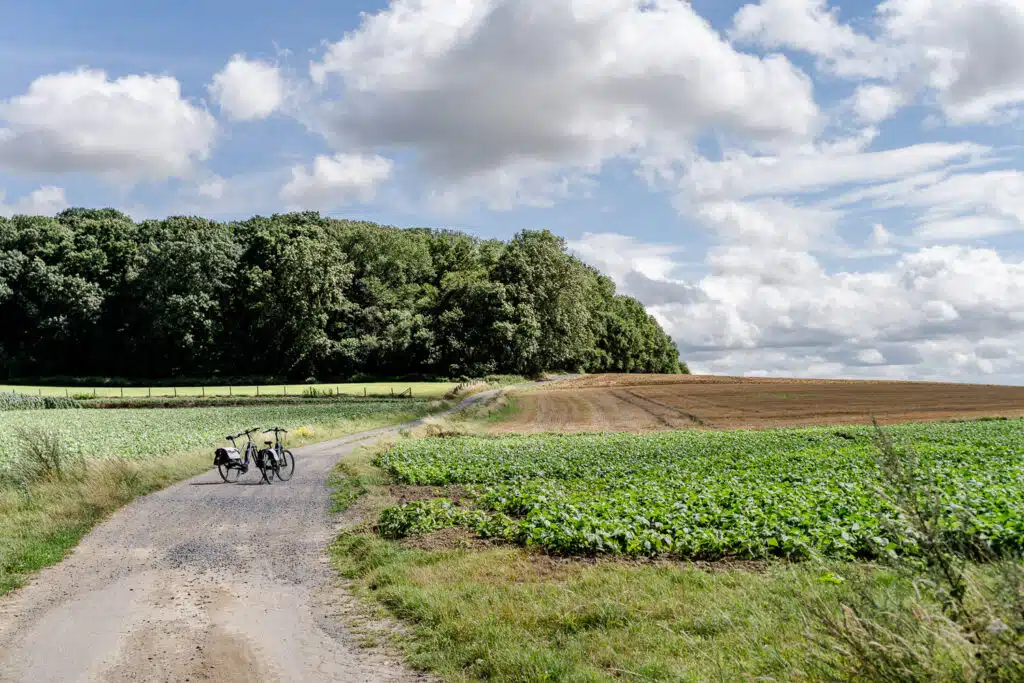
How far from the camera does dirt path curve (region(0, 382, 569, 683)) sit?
8562mm

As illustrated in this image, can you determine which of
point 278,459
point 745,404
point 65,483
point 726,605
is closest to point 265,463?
point 278,459

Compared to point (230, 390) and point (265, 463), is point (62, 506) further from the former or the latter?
point (230, 390)

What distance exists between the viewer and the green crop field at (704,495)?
1214 cm

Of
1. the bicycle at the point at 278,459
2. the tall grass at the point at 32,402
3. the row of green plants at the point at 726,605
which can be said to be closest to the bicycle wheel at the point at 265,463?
the bicycle at the point at 278,459

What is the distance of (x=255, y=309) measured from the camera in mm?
92188

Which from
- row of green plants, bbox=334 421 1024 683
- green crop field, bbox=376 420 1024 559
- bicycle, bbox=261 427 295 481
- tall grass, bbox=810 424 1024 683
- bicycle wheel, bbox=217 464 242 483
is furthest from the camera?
bicycle wheel, bbox=217 464 242 483

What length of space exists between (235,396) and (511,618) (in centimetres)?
6814

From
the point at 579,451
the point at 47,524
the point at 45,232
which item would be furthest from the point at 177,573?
the point at 45,232

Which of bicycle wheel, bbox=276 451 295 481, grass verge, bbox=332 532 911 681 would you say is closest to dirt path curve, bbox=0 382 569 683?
grass verge, bbox=332 532 911 681

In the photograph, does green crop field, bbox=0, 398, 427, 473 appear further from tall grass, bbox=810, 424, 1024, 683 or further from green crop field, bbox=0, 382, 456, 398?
tall grass, bbox=810, 424, 1024, 683

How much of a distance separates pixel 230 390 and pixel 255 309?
16.2 m

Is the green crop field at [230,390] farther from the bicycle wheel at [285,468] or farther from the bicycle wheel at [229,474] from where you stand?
the bicycle wheel at [285,468]

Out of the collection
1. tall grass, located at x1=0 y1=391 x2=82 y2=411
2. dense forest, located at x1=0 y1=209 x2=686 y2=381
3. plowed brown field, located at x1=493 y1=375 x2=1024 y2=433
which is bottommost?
tall grass, located at x1=0 y1=391 x2=82 y2=411

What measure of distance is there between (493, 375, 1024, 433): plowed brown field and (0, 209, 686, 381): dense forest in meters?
11.2
